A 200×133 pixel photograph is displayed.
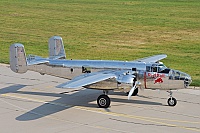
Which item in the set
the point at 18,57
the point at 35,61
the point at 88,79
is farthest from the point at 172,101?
the point at 18,57

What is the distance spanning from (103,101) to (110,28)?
37415 millimetres

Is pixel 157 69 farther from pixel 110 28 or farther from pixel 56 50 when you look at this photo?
pixel 110 28

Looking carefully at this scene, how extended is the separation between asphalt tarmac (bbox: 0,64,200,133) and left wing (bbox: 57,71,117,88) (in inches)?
68.1

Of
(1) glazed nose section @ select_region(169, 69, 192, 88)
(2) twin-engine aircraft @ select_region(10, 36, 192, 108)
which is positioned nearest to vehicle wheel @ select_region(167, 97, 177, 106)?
(2) twin-engine aircraft @ select_region(10, 36, 192, 108)

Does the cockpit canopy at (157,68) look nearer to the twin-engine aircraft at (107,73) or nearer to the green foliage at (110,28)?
the twin-engine aircraft at (107,73)

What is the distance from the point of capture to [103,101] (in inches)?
1055

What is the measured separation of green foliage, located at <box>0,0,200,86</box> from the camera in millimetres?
46938

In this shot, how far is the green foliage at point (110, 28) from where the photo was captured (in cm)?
4694

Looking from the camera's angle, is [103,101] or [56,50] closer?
[103,101]

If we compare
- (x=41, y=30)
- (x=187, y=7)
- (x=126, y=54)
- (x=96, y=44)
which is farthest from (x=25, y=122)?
(x=187, y=7)

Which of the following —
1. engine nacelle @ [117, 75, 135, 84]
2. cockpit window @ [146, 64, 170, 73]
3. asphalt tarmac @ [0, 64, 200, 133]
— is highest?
cockpit window @ [146, 64, 170, 73]

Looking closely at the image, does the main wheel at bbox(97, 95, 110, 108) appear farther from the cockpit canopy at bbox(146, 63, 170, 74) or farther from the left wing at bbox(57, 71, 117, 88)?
the cockpit canopy at bbox(146, 63, 170, 74)

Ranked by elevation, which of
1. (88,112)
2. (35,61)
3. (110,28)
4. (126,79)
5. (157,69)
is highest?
(110,28)

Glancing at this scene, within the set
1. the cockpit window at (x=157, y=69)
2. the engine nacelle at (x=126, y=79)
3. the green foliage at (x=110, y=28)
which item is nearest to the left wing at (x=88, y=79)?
the engine nacelle at (x=126, y=79)
